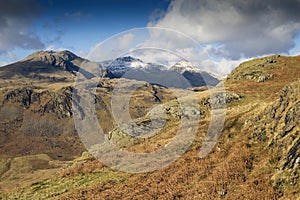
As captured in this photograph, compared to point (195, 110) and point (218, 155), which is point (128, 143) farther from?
point (218, 155)

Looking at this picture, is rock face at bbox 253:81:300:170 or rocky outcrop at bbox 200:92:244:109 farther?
rocky outcrop at bbox 200:92:244:109

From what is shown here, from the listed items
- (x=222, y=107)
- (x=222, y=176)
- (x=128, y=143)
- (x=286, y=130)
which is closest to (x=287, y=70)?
(x=222, y=107)

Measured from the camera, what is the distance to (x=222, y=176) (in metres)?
26.1

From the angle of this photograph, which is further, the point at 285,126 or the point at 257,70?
the point at 257,70

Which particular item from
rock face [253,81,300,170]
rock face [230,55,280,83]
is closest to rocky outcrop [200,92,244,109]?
rock face [230,55,280,83]

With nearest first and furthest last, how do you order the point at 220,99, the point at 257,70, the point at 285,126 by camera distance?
the point at 285,126 < the point at 220,99 < the point at 257,70

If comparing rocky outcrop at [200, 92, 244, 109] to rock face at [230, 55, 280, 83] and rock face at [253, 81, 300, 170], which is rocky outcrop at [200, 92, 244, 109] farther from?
rock face at [253, 81, 300, 170]

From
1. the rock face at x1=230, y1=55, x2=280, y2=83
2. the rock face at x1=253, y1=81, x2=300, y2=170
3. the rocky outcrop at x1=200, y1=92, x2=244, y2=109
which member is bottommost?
the rock face at x1=253, y1=81, x2=300, y2=170

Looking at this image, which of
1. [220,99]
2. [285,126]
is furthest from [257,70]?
[285,126]

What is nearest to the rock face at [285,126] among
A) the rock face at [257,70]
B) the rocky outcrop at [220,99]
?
the rocky outcrop at [220,99]

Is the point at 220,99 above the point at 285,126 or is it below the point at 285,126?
above

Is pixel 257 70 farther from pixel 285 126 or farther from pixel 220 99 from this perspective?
pixel 285 126

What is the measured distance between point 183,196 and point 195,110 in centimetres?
2876

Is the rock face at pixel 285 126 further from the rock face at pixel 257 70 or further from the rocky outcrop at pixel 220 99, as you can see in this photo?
the rock face at pixel 257 70
